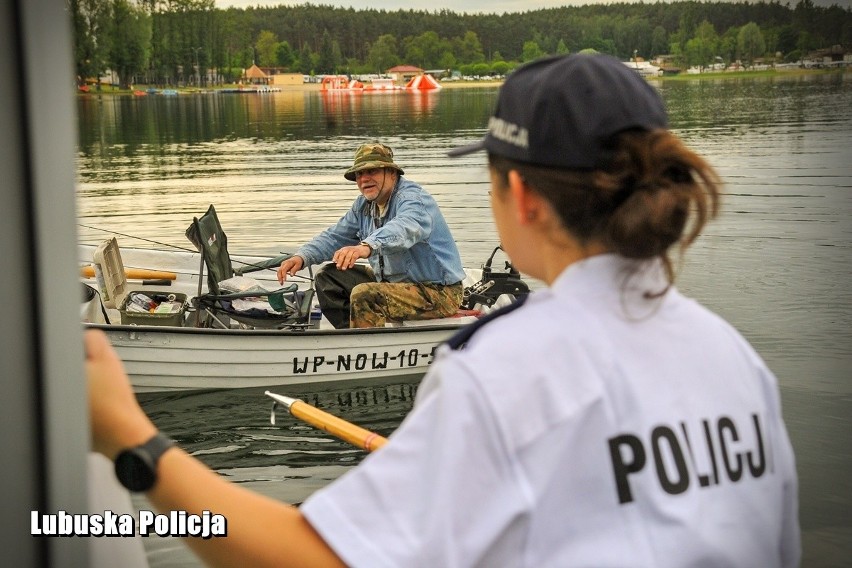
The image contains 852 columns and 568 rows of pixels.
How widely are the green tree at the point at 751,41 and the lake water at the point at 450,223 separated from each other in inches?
1304

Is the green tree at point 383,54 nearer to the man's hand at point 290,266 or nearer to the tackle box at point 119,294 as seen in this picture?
the tackle box at point 119,294

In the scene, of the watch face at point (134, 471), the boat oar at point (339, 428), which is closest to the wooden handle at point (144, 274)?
the boat oar at point (339, 428)

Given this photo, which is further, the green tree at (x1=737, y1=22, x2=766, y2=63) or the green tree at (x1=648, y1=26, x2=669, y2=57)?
the green tree at (x1=737, y1=22, x2=766, y2=63)

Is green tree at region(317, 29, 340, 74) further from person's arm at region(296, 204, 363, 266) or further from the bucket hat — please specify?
the bucket hat

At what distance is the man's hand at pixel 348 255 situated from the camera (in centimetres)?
717

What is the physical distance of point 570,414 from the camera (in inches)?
43.8

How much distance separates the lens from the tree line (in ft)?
286

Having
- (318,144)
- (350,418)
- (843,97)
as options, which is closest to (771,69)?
(843,97)

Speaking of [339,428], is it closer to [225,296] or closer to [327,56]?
[225,296]

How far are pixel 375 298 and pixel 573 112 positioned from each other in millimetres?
6949

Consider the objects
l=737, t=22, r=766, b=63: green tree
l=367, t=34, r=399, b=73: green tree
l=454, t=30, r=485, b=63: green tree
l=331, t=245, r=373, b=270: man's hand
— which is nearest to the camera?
l=331, t=245, r=373, b=270: man's hand

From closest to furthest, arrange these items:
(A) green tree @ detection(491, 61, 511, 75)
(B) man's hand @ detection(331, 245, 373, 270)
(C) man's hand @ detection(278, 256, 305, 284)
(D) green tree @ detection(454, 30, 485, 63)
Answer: (B) man's hand @ detection(331, 245, 373, 270) < (C) man's hand @ detection(278, 256, 305, 284) < (A) green tree @ detection(491, 61, 511, 75) < (D) green tree @ detection(454, 30, 485, 63)

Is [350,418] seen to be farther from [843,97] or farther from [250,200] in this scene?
[843,97]

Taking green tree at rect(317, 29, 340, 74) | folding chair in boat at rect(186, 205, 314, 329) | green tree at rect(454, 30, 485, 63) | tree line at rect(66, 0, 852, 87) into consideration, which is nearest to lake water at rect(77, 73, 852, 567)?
folding chair in boat at rect(186, 205, 314, 329)
